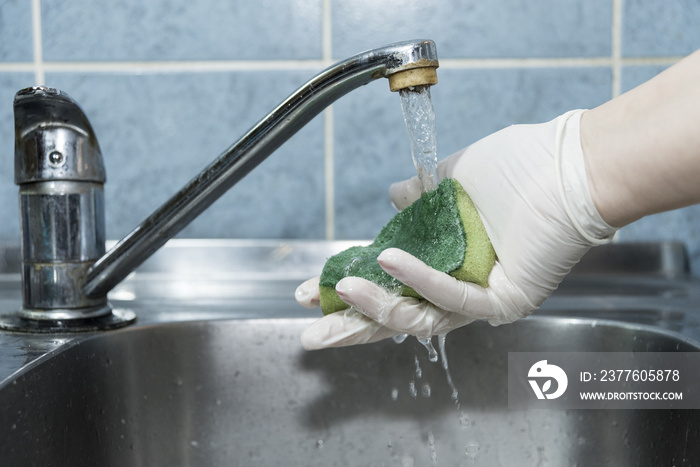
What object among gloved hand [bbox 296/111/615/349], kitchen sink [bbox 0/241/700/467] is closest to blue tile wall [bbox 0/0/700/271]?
kitchen sink [bbox 0/241/700/467]

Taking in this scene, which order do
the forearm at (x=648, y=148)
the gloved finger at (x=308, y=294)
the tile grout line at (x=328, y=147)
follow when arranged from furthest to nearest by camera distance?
the tile grout line at (x=328, y=147)
the gloved finger at (x=308, y=294)
the forearm at (x=648, y=148)

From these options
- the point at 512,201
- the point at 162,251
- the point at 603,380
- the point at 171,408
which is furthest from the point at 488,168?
the point at 162,251

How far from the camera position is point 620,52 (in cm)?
74

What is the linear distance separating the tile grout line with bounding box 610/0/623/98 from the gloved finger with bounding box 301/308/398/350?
0.51m

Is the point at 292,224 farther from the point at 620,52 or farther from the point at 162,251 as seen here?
the point at 620,52

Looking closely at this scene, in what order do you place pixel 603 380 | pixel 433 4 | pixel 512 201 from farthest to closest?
1. pixel 433 4
2. pixel 603 380
3. pixel 512 201

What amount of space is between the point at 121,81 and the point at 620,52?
613mm

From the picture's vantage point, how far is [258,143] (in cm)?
42

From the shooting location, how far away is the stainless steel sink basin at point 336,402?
50cm

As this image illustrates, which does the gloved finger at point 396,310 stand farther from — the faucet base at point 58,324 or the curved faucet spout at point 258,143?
the faucet base at point 58,324

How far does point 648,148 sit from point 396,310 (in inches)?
7.0

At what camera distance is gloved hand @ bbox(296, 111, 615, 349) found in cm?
37

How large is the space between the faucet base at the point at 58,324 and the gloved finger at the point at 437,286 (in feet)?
0.89

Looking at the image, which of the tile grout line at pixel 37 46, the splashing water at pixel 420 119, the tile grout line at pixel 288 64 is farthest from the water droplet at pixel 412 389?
the tile grout line at pixel 37 46
